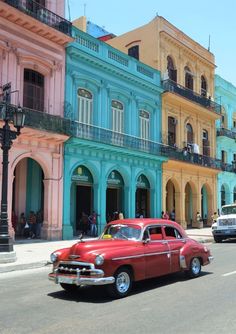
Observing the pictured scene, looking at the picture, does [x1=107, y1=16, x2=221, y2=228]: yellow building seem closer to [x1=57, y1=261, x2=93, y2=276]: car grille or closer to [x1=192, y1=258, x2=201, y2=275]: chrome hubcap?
[x1=192, y1=258, x2=201, y2=275]: chrome hubcap

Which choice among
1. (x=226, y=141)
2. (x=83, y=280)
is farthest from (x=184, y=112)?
(x=83, y=280)

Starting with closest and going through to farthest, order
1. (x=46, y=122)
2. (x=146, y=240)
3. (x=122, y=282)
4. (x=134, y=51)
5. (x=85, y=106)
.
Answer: (x=122, y=282)
(x=146, y=240)
(x=46, y=122)
(x=85, y=106)
(x=134, y=51)

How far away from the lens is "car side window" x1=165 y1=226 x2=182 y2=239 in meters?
10.3

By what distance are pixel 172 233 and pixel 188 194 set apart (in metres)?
24.4

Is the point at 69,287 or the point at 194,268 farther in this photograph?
the point at 194,268

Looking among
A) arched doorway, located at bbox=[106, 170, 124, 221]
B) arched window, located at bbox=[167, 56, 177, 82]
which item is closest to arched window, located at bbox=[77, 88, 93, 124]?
arched doorway, located at bbox=[106, 170, 124, 221]

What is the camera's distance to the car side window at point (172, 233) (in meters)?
10.3

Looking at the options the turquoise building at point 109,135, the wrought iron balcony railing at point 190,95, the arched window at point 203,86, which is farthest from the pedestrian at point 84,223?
the arched window at point 203,86

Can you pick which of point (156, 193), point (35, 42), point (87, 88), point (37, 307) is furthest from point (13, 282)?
point (156, 193)

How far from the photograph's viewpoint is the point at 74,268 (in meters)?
8.31

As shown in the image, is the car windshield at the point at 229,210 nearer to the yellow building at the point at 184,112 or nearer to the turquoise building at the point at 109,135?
the turquoise building at the point at 109,135

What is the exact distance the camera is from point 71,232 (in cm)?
2147

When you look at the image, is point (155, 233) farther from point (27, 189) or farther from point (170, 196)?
point (170, 196)

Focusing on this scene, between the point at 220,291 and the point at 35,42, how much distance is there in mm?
15584
